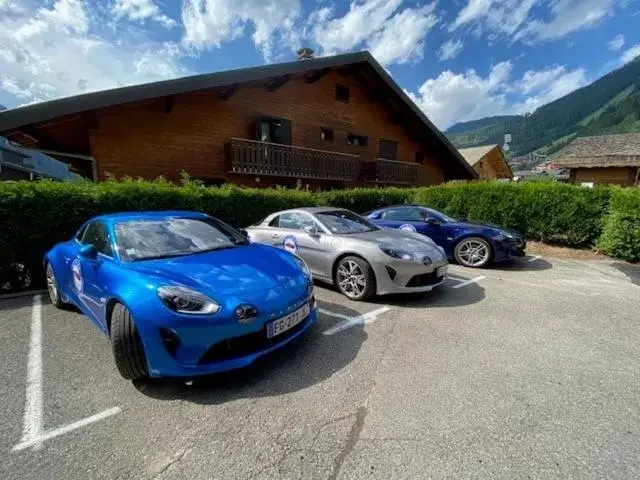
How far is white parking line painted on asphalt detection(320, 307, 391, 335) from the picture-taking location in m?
3.70

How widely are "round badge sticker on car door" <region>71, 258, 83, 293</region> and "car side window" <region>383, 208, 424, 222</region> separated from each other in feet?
20.4

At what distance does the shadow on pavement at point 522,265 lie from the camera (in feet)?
22.5

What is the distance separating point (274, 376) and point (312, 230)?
9.48 ft

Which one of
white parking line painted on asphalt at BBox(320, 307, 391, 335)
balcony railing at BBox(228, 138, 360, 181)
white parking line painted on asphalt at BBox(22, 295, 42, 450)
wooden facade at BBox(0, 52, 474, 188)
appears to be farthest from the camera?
balcony railing at BBox(228, 138, 360, 181)

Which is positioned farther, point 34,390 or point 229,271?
point 229,271

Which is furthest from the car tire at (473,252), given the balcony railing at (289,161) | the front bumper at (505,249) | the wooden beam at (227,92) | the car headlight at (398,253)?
the wooden beam at (227,92)

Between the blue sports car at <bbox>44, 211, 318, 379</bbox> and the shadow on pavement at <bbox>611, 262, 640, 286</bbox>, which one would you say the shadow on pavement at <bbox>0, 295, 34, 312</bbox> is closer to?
the blue sports car at <bbox>44, 211, 318, 379</bbox>

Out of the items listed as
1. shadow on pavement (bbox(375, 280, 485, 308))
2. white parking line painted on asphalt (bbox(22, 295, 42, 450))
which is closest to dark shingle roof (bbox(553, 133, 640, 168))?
shadow on pavement (bbox(375, 280, 485, 308))

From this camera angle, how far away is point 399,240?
15.9 ft

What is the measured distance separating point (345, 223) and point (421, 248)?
137 centimetres

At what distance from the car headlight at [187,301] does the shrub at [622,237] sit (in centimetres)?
954

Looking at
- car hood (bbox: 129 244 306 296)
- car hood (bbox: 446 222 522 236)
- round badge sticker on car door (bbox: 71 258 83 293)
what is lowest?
round badge sticker on car door (bbox: 71 258 83 293)

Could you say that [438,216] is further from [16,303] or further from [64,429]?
[16,303]

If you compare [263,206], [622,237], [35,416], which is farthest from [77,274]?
[622,237]
